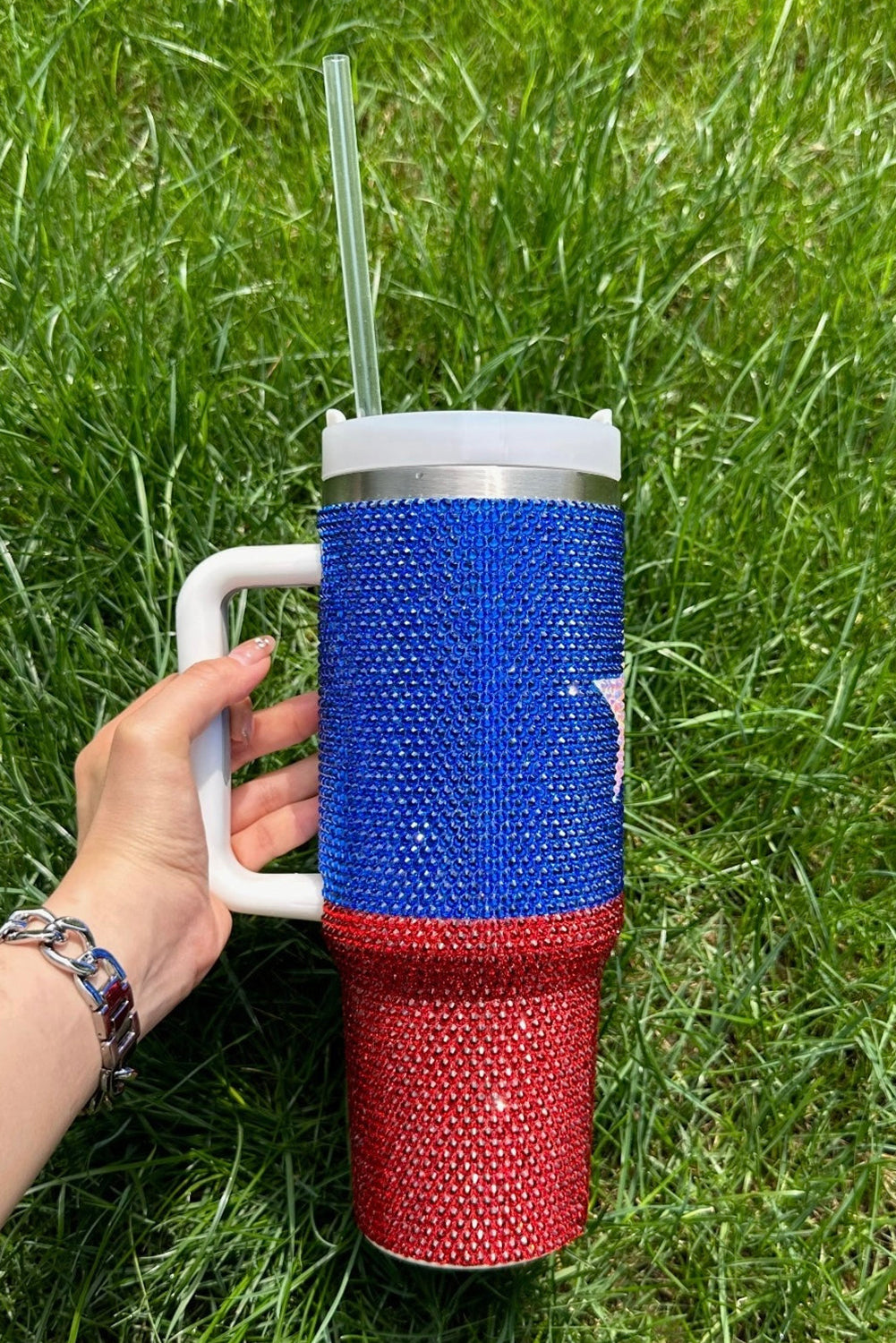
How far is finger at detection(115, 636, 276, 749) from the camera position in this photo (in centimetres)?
73

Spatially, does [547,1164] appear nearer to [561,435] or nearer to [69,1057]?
[69,1057]

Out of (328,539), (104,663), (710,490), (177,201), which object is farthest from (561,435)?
(177,201)

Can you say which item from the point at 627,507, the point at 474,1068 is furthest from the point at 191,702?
the point at 627,507

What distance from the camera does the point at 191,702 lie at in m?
0.74

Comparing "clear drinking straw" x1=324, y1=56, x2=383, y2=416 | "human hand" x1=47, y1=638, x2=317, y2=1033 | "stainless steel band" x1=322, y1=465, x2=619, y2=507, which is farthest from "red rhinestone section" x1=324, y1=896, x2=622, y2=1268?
"clear drinking straw" x1=324, y1=56, x2=383, y2=416

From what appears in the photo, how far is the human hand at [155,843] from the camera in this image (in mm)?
740

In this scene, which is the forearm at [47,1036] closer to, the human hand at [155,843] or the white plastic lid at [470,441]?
the human hand at [155,843]

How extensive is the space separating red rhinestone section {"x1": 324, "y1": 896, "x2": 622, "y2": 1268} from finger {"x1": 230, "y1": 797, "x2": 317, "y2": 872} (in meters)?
0.15

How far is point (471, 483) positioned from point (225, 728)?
0.26 m

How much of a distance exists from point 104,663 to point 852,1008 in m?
0.67

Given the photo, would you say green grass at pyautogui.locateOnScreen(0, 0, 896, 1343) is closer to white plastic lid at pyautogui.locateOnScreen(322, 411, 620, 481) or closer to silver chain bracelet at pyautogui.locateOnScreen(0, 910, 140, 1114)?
silver chain bracelet at pyautogui.locateOnScreen(0, 910, 140, 1114)

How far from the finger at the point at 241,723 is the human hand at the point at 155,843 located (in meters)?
0.04

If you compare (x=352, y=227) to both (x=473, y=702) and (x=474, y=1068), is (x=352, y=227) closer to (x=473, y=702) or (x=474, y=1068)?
(x=473, y=702)

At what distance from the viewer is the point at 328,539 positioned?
72 cm
